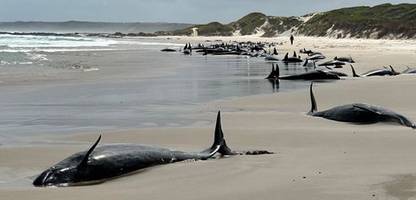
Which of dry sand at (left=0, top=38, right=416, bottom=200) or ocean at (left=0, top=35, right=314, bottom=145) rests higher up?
dry sand at (left=0, top=38, right=416, bottom=200)

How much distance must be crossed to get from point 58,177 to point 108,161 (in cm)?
56

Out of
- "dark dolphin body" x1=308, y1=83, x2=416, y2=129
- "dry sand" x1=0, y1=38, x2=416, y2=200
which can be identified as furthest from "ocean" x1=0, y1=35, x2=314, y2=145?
"dark dolphin body" x1=308, y1=83, x2=416, y2=129

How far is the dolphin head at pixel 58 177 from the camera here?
525cm

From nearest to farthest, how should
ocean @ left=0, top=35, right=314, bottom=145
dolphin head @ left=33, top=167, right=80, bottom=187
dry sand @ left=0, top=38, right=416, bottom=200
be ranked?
dry sand @ left=0, top=38, right=416, bottom=200 < dolphin head @ left=33, top=167, right=80, bottom=187 < ocean @ left=0, top=35, right=314, bottom=145

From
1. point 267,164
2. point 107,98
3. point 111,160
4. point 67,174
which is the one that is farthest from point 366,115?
point 107,98

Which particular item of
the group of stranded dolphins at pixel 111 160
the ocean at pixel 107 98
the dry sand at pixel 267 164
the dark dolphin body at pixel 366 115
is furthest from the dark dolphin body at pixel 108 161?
the dark dolphin body at pixel 366 115

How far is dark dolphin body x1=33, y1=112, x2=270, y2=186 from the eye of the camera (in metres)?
5.35

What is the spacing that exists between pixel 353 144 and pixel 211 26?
403 feet

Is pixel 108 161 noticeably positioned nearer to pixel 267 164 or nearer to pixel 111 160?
pixel 111 160

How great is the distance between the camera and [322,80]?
647 inches

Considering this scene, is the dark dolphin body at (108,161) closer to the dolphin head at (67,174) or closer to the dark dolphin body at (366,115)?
the dolphin head at (67,174)

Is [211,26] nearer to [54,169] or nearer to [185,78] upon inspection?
[185,78]

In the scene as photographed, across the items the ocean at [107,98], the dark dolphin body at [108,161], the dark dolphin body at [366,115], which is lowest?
the ocean at [107,98]

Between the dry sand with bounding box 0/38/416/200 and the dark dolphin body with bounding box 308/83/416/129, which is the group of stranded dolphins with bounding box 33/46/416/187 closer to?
the dry sand with bounding box 0/38/416/200
